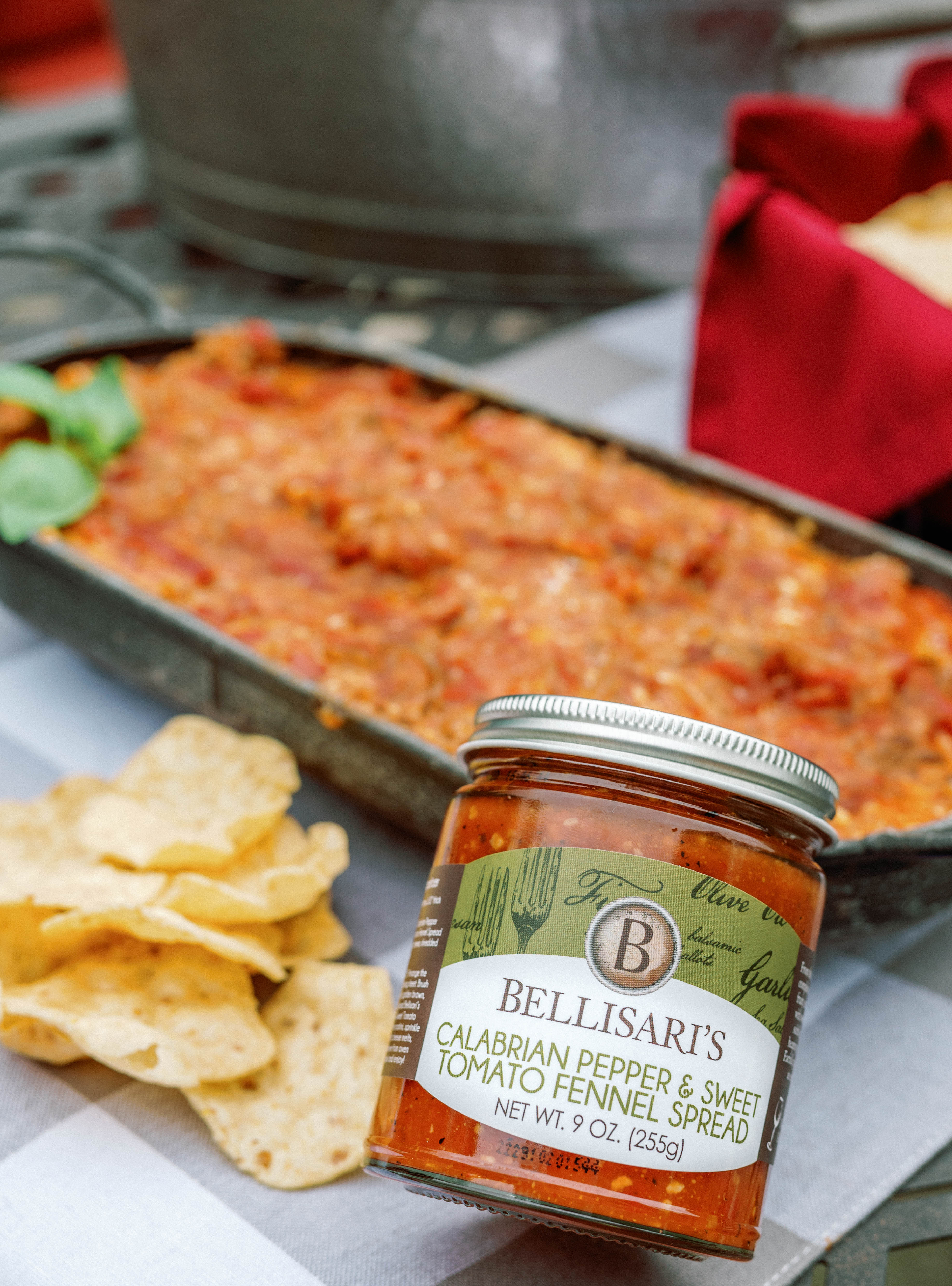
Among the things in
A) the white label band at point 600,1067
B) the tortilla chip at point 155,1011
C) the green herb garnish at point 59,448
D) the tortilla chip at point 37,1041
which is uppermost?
the green herb garnish at point 59,448

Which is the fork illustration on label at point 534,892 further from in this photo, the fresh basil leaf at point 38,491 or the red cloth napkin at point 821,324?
the red cloth napkin at point 821,324

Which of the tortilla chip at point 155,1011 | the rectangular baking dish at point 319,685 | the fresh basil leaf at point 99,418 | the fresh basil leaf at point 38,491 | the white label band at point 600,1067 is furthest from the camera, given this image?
the fresh basil leaf at point 99,418

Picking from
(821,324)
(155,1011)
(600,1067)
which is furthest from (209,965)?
(821,324)

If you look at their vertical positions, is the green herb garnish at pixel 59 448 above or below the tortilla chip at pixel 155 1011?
above

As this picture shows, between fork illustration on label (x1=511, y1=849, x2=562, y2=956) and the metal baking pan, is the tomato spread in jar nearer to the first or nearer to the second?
fork illustration on label (x1=511, y1=849, x2=562, y2=956)

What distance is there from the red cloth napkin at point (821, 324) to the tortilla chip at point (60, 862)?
1092mm

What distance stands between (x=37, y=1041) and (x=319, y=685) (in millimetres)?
407

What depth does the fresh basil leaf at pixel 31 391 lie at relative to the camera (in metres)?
1.48

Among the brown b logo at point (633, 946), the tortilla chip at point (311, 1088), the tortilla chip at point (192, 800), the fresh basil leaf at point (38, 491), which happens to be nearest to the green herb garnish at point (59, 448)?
the fresh basil leaf at point (38, 491)

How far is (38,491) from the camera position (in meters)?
1.44

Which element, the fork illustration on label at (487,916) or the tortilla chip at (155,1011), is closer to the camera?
the fork illustration on label at (487,916)

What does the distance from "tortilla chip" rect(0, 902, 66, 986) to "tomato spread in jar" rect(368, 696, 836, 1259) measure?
14.1 inches

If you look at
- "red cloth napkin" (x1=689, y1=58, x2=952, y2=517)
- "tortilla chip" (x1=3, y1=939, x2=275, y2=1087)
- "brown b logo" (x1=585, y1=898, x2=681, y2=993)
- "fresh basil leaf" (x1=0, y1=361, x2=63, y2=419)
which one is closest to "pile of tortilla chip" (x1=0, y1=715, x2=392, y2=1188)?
"tortilla chip" (x1=3, y1=939, x2=275, y2=1087)

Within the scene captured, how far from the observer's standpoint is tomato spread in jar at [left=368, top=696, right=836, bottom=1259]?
0.79m
